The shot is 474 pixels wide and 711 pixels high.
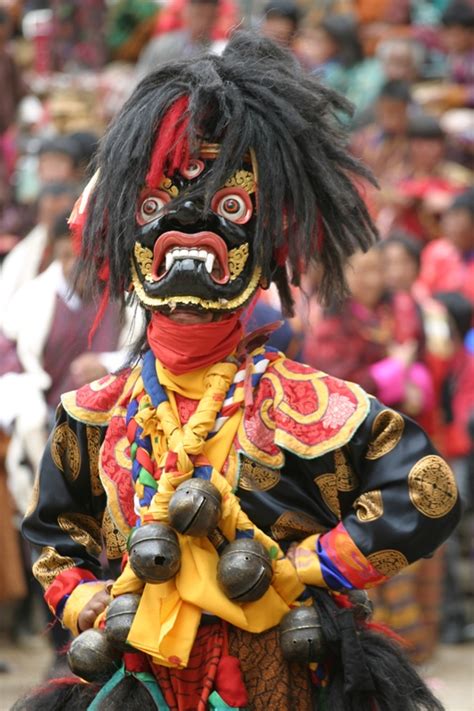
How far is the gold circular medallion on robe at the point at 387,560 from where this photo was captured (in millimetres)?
4059

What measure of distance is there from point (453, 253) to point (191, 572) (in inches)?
234

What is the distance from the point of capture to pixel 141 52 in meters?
13.6

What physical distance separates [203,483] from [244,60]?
1137 mm

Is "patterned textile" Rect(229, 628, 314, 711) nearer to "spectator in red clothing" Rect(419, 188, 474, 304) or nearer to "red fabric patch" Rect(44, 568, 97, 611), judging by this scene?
"red fabric patch" Rect(44, 568, 97, 611)

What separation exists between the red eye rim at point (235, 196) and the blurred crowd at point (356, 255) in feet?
1.34

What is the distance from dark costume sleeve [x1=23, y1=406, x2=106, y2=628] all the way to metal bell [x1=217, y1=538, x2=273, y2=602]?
48cm

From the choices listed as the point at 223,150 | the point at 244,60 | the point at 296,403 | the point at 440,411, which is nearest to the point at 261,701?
the point at 296,403

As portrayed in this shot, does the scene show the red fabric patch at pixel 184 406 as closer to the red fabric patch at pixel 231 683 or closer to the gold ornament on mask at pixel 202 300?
the gold ornament on mask at pixel 202 300

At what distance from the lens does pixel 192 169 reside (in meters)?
4.18

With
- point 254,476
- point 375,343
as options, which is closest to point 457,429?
point 375,343

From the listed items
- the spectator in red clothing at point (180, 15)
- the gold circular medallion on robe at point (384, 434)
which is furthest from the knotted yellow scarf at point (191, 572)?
the spectator in red clothing at point (180, 15)

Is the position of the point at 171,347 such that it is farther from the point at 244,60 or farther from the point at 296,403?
the point at 244,60

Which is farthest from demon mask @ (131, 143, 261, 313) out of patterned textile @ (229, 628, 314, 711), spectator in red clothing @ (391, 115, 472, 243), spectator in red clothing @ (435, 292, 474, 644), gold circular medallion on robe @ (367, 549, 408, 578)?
spectator in red clothing @ (391, 115, 472, 243)

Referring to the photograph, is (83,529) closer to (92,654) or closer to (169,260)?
(92,654)
